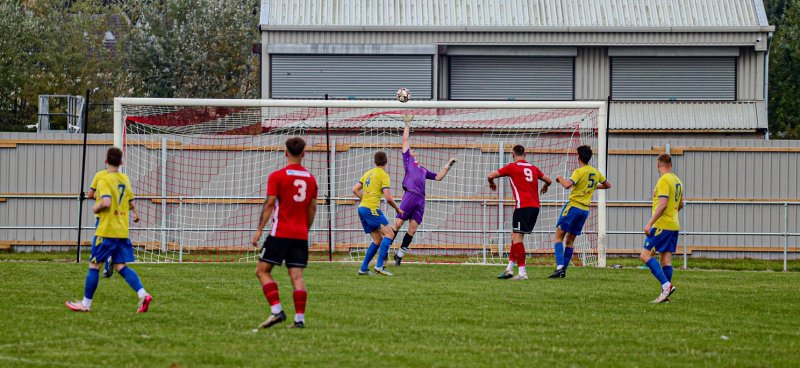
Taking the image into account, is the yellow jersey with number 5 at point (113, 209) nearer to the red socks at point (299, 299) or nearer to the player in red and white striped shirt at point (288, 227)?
the player in red and white striped shirt at point (288, 227)

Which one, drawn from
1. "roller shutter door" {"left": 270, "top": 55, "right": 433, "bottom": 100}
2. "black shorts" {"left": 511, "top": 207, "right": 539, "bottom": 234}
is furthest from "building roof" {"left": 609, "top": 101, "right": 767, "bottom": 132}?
"black shorts" {"left": 511, "top": 207, "right": 539, "bottom": 234}

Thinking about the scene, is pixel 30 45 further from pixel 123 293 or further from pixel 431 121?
pixel 123 293

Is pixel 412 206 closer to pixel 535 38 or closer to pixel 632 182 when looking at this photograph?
pixel 632 182

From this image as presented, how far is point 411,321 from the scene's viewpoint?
39.0 feet

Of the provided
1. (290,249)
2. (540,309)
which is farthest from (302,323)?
(540,309)

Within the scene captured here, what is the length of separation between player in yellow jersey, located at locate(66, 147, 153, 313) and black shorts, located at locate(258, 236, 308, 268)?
2.03m

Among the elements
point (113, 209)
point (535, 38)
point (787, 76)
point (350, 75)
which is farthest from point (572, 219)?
point (787, 76)

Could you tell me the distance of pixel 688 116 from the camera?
29094 millimetres

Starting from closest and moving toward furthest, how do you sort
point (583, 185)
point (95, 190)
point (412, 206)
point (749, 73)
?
point (95, 190), point (583, 185), point (412, 206), point (749, 73)

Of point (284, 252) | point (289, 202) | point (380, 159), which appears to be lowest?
point (284, 252)

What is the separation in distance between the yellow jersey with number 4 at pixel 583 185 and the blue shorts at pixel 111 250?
7633 millimetres

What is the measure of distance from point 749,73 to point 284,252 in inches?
832

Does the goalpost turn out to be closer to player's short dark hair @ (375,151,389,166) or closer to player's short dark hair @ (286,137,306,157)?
player's short dark hair @ (375,151,389,166)

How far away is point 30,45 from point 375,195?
2710 cm
